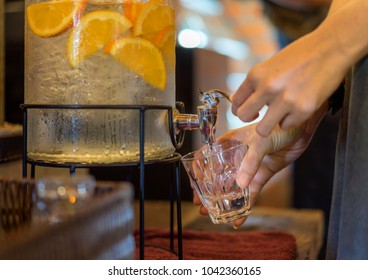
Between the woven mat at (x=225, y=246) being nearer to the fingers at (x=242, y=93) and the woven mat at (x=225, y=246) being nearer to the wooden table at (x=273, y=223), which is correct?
the wooden table at (x=273, y=223)

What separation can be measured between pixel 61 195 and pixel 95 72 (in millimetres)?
254

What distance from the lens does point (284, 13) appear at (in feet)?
13.1

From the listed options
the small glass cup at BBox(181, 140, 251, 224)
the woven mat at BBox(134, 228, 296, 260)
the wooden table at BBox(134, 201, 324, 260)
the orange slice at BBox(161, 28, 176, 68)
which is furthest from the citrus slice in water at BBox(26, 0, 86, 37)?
the wooden table at BBox(134, 201, 324, 260)

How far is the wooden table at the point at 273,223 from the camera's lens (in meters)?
0.99

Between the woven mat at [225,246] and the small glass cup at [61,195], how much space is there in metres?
0.33

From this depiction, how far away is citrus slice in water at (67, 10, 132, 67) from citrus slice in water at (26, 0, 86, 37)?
0.04 feet

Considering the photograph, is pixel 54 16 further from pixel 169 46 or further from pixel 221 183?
pixel 221 183

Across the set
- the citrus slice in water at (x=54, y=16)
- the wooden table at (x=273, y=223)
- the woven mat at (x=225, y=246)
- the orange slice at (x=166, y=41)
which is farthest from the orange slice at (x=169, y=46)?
the wooden table at (x=273, y=223)

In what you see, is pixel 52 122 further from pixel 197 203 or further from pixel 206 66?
pixel 206 66

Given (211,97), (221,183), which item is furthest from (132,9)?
(221,183)

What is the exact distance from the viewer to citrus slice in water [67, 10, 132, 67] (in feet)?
2.05

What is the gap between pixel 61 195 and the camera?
1.34 feet

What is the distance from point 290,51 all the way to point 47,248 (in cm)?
30

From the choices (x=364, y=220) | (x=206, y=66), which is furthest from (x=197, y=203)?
(x=206, y=66)
